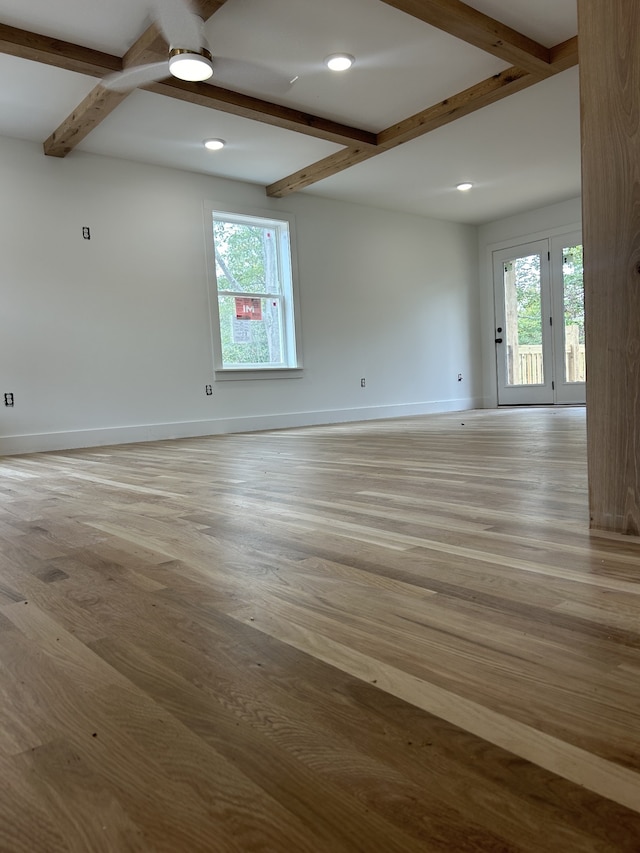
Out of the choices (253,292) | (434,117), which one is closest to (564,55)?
(434,117)

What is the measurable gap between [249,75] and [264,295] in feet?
10.9

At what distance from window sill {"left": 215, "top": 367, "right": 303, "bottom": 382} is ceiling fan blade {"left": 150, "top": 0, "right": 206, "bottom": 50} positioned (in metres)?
3.45

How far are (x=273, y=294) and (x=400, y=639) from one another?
5940 millimetres

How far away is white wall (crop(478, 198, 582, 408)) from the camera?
25.0 ft

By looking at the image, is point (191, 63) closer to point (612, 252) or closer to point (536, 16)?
point (536, 16)

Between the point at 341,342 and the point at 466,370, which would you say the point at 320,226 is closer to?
the point at 341,342

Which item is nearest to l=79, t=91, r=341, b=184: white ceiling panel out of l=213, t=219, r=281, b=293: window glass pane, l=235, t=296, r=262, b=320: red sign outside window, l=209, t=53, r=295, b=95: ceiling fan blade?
l=213, t=219, r=281, b=293: window glass pane

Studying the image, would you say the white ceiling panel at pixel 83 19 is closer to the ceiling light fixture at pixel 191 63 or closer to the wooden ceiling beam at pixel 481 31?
the ceiling light fixture at pixel 191 63

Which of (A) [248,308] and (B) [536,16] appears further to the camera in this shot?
(A) [248,308]

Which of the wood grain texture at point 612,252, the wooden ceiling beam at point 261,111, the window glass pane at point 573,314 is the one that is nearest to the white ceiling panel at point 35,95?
the wooden ceiling beam at point 261,111

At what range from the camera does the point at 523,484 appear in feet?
7.07

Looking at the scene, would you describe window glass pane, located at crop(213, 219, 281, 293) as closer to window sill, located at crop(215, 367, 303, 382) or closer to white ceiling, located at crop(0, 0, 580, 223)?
white ceiling, located at crop(0, 0, 580, 223)

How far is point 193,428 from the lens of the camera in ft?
19.4

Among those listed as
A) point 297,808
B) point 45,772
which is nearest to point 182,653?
point 45,772
